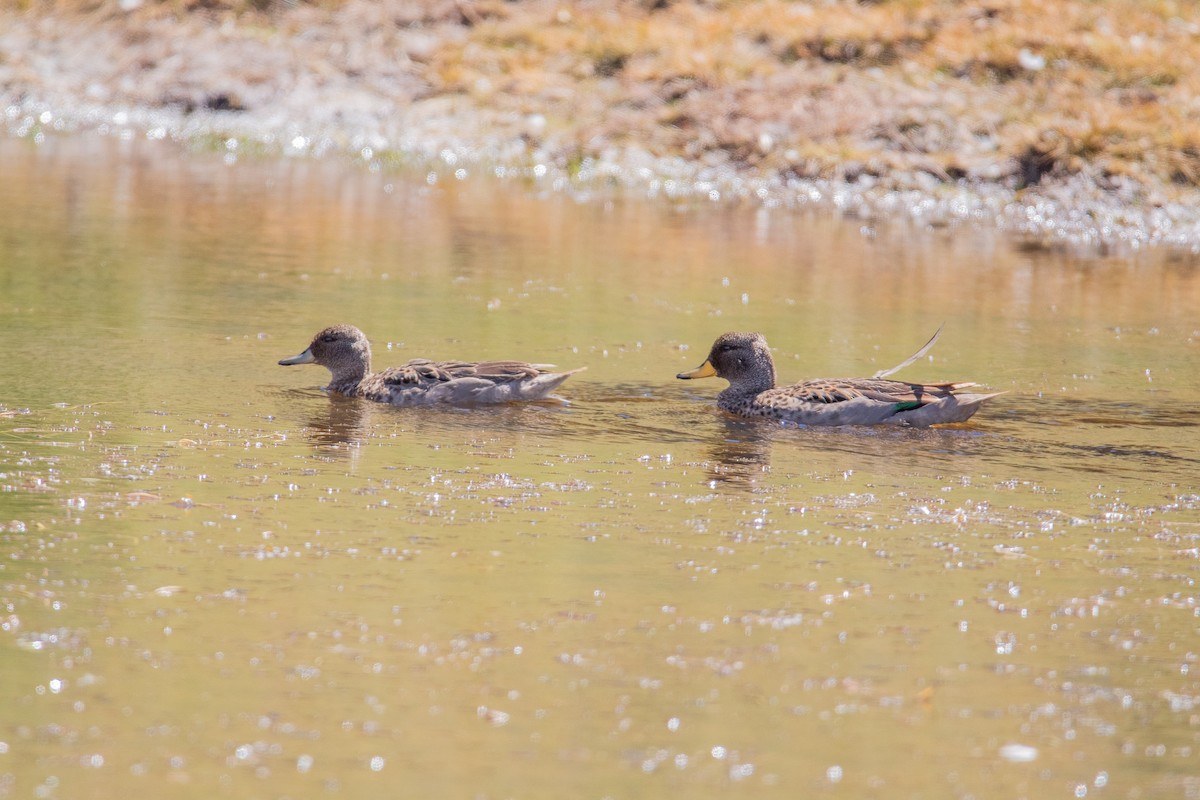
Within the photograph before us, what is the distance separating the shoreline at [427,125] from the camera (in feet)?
66.1

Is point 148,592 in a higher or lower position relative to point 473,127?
lower

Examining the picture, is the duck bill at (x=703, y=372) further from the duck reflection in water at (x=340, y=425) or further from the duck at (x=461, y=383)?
the duck reflection in water at (x=340, y=425)

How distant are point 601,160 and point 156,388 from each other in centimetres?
1296

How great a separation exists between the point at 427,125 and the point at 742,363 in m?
13.6

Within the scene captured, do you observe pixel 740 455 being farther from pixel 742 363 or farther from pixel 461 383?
pixel 461 383

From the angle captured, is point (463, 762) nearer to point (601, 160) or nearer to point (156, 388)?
point (156, 388)

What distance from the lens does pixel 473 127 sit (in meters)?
23.6

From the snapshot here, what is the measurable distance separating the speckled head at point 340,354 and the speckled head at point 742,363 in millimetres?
2060

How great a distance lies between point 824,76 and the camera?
23.0 metres

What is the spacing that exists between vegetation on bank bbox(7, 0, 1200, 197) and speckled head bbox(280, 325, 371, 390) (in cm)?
1160

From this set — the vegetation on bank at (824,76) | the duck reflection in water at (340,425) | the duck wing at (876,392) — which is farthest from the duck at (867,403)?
the vegetation on bank at (824,76)

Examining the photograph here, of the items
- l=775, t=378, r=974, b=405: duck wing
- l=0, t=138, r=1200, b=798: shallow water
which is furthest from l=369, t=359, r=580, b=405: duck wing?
l=775, t=378, r=974, b=405: duck wing

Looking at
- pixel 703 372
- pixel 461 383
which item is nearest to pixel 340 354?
pixel 461 383

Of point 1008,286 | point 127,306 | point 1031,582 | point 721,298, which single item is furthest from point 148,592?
point 1008,286
